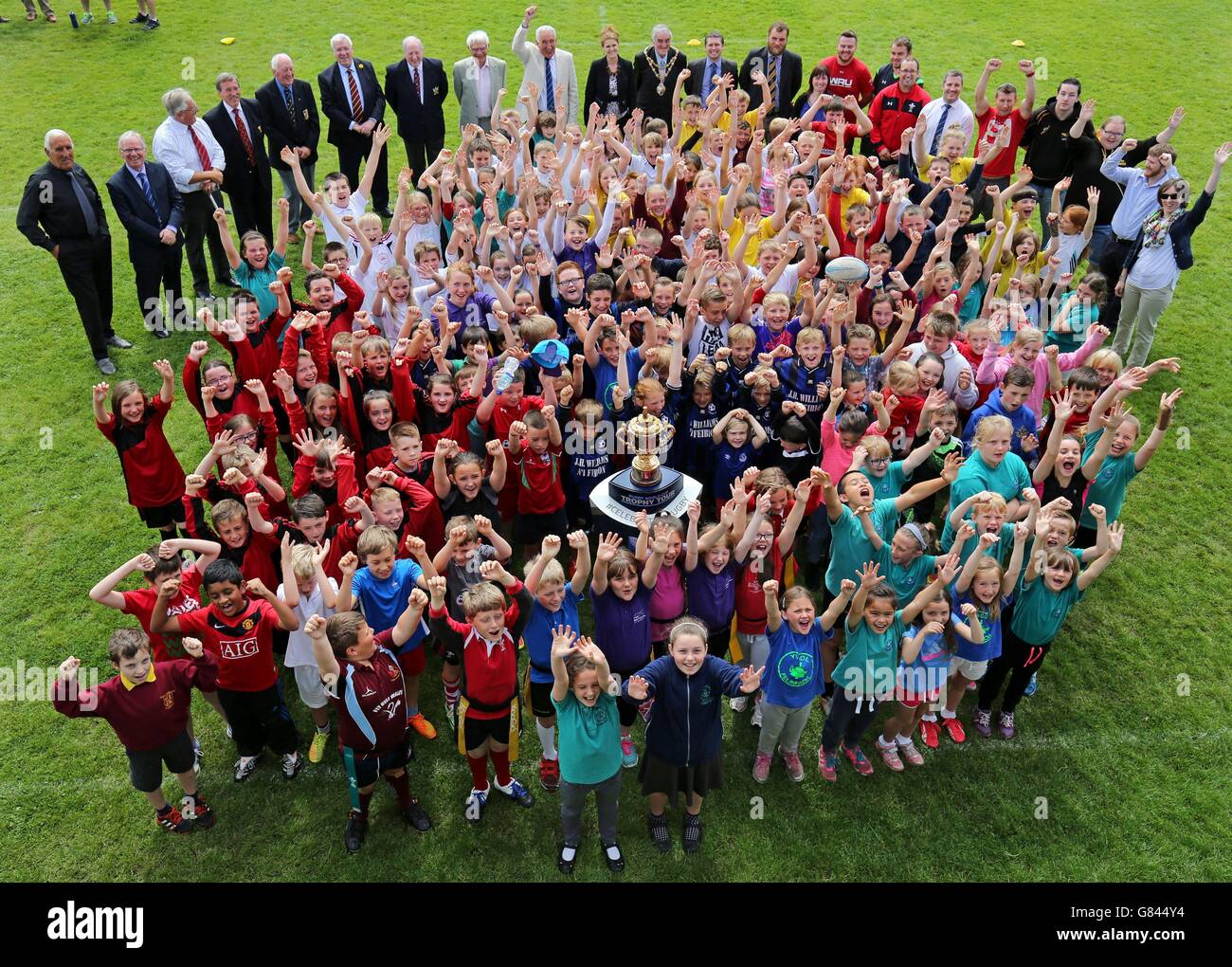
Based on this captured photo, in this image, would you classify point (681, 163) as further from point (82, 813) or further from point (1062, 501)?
point (82, 813)

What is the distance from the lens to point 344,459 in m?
6.91

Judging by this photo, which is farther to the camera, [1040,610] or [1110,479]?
[1110,479]

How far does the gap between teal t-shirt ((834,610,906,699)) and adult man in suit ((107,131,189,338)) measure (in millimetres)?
8473

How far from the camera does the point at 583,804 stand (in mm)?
6055

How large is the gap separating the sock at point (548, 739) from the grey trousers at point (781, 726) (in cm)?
144

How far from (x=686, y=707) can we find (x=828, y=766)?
158cm

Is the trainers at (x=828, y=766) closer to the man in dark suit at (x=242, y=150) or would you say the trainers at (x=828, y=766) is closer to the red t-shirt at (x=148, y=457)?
the red t-shirt at (x=148, y=457)

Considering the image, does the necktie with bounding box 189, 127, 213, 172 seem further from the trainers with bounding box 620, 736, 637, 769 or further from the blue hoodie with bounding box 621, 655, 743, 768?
the blue hoodie with bounding box 621, 655, 743, 768

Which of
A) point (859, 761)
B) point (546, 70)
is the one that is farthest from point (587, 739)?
point (546, 70)

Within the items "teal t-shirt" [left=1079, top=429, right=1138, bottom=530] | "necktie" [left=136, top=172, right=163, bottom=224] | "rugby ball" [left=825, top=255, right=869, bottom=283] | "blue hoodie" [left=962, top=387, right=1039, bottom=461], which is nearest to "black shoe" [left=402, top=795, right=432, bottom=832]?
"blue hoodie" [left=962, top=387, right=1039, bottom=461]

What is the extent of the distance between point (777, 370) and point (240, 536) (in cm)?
438

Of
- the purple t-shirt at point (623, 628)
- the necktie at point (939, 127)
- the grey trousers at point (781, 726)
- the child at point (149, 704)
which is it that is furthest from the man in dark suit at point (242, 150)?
the grey trousers at point (781, 726)

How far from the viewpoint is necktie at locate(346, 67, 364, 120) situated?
477 inches

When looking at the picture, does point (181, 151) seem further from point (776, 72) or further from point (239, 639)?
point (776, 72)
